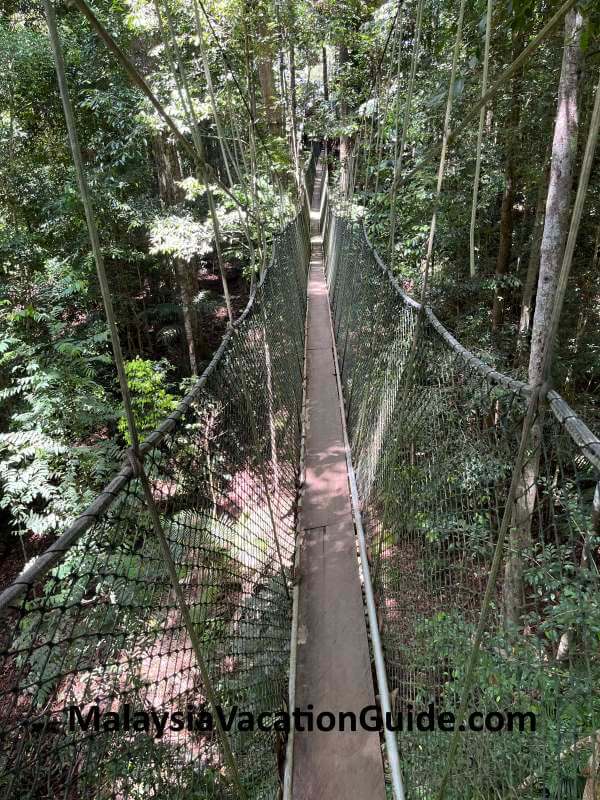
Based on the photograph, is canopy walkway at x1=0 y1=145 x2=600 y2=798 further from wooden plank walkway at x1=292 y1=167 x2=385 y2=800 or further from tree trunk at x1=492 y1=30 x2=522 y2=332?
tree trunk at x1=492 y1=30 x2=522 y2=332

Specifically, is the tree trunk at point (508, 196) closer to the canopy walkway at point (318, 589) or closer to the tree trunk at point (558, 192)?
the tree trunk at point (558, 192)

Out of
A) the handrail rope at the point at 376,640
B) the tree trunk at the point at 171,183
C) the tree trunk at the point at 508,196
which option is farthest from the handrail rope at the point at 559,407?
the tree trunk at the point at 171,183

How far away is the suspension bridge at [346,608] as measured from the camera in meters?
0.84

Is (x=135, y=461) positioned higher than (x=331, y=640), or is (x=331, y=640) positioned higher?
(x=135, y=461)

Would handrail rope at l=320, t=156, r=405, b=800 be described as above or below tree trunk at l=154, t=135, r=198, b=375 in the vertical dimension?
below

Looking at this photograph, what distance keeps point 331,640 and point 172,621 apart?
1316mm

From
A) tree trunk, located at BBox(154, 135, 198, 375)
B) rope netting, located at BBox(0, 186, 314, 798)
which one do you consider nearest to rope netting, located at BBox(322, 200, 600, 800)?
rope netting, located at BBox(0, 186, 314, 798)

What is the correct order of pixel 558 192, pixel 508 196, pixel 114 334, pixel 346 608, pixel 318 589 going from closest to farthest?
pixel 114 334 → pixel 346 608 → pixel 318 589 → pixel 558 192 → pixel 508 196

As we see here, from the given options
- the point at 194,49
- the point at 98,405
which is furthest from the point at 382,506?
the point at 194,49

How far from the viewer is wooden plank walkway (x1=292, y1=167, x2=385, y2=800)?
1.35 meters

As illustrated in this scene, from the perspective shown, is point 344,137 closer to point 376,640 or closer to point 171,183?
point 171,183

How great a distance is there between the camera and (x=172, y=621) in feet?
8.84

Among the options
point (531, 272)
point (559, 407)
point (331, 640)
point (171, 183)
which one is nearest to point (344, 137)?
point (171, 183)

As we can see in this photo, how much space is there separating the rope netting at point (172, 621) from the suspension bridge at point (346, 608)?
0.4 inches
